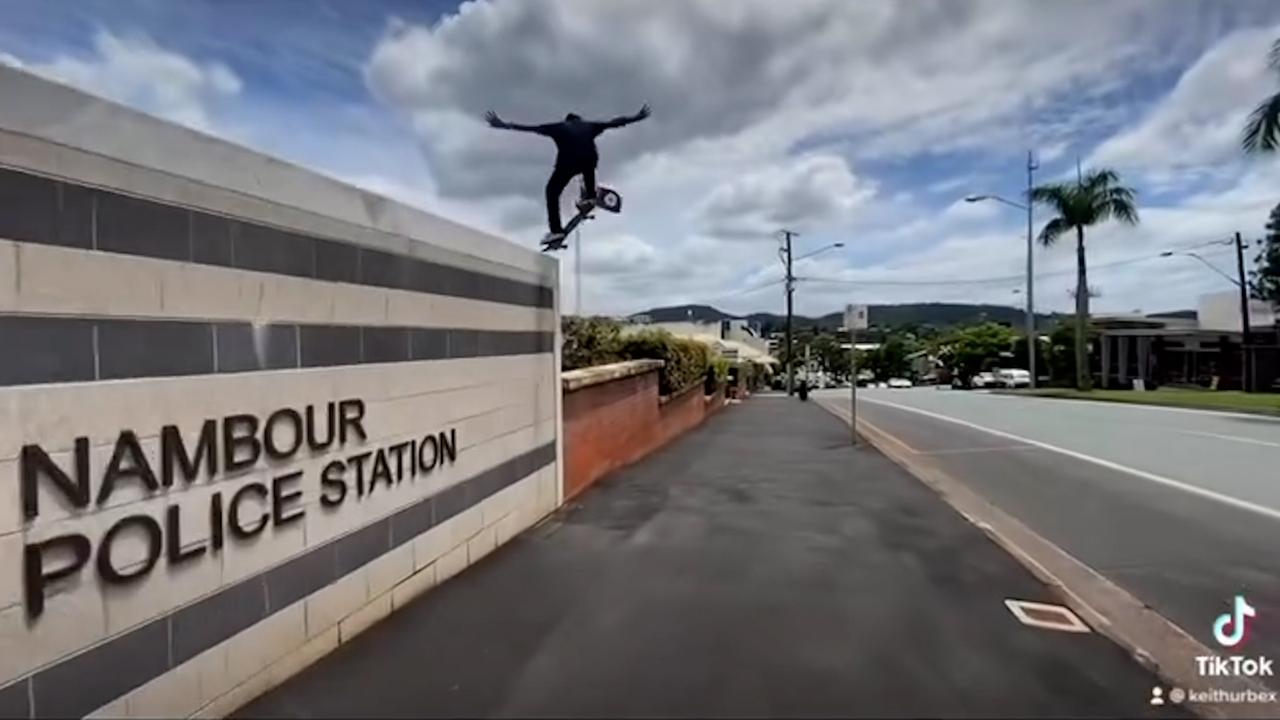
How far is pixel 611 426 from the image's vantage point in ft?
46.1

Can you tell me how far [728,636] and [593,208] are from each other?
5.96 m

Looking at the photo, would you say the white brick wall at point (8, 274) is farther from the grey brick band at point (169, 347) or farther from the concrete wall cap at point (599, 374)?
the concrete wall cap at point (599, 374)

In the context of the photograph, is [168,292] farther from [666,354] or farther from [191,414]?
[666,354]

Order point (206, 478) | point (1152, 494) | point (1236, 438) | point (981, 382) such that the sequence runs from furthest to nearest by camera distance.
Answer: point (981, 382) → point (1236, 438) → point (1152, 494) → point (206, 478)

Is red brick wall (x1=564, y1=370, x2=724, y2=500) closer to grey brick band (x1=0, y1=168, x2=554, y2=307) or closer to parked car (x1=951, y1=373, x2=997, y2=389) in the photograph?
grey brick band (x1=0, y1=168, x2=554, y2=307)

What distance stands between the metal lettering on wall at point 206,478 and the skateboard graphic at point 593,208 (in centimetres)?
473

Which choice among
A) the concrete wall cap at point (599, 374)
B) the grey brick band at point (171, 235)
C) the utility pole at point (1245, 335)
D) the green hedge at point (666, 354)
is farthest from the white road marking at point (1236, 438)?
the utility pole at point (1245, 335)

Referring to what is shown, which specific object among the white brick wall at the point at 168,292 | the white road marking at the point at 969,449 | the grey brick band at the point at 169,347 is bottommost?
the white road marking at the point at 969,449

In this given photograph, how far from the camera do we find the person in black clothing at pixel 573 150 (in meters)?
9.88

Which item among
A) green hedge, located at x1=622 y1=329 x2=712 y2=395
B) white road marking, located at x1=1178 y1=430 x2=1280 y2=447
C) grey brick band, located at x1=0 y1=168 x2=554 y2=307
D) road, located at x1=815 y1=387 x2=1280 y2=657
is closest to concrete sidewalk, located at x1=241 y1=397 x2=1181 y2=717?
road, located at x1=815 y1=387 x2=1280 y2=657

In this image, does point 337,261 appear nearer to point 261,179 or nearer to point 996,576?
point 261,179

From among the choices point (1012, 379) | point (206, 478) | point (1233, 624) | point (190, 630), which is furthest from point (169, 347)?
point (1012, 379)

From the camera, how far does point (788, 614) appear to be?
20.0 ft

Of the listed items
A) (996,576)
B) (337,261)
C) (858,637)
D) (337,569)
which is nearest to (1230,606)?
(996,576)
